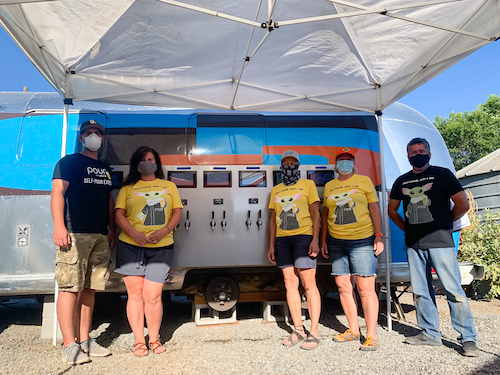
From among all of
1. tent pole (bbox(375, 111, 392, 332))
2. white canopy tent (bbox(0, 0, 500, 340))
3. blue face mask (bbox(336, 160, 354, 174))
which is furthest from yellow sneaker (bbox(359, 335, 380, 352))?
blue face mask (bbox(336, 160, 354, 174))

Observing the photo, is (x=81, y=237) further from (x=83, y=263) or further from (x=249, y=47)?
(x=249, y=47)

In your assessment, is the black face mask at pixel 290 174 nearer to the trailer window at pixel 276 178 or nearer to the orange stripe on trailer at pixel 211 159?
the trailer window at pixel 276 178

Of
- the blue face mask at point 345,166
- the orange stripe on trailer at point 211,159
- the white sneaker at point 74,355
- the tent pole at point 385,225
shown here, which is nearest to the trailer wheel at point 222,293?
the orange stripe on trailer at point 211,159

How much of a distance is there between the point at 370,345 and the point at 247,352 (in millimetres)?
1213

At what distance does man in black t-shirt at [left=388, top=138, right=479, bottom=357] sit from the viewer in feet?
11.6

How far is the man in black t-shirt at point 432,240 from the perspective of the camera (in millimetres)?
3523

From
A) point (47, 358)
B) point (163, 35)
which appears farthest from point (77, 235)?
point (163, 35)

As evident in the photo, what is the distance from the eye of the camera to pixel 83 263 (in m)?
3.36

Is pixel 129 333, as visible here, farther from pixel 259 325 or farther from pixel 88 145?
pixel 88 145

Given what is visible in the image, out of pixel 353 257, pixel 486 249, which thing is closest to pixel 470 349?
pixel 353 257

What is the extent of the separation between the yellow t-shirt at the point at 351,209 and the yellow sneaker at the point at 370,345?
1.00 metres

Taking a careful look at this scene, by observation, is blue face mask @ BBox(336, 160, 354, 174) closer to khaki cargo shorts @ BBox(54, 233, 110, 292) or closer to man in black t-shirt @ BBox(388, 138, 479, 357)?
man in black t-shirt @ BBox(388, 138, 479, 357)

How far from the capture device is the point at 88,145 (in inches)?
141

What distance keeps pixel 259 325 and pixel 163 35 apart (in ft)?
11.4
